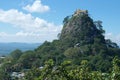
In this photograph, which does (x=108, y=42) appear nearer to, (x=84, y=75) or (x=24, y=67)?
(x=24, y=67)

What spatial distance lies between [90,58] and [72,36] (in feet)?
40.8

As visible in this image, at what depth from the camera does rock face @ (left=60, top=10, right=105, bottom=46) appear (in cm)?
9219

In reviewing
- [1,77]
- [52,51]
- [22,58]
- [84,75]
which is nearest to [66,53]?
[52,51]

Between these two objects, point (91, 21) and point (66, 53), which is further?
point (91, 21)

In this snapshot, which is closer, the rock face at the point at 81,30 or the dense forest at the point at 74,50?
the dense forest at the point at 74,50

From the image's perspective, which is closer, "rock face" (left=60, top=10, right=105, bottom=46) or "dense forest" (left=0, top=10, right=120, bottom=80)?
"dense forest" (left=0, top=10, right=120, bottom=80)

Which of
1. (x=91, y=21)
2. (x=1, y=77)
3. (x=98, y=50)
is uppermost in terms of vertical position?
(x=91, y=21)

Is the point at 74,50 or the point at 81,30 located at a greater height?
the point at 81,30

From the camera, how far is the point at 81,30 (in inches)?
3666

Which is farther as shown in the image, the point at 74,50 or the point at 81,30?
the point at 81,30

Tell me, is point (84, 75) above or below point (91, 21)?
below

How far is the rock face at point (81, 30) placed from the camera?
9219 centimetres

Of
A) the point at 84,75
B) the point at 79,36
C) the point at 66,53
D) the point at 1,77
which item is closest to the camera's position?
the point at 84,75

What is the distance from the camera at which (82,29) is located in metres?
93.1
